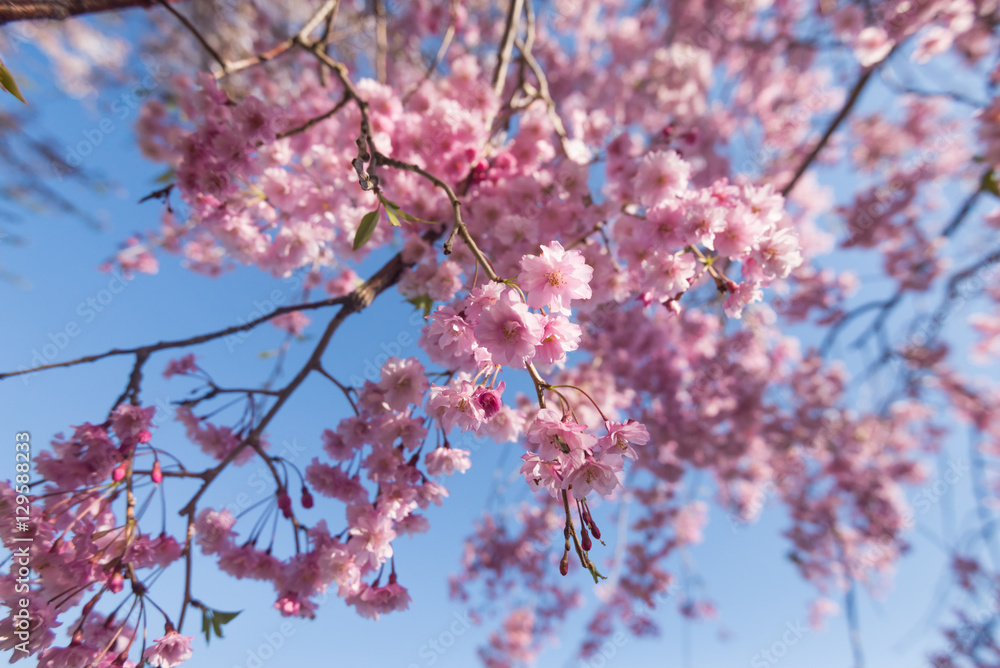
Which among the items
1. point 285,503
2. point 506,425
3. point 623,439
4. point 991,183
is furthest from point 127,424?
point 991,183

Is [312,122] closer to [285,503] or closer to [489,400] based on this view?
[489,400]

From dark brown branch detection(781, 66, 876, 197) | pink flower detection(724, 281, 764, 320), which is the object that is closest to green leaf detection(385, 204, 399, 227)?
pink flower detection(724, 281, 764, 320)

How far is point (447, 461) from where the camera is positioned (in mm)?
1719

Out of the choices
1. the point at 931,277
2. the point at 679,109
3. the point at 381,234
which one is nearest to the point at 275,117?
the point at 381,234

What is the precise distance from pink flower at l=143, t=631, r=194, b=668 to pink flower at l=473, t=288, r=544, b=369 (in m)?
1.53

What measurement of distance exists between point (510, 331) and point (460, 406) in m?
0.30

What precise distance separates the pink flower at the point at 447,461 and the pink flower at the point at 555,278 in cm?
78

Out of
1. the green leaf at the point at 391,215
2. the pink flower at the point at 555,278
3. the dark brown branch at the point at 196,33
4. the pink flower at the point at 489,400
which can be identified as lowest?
the pink flower at the point at 489,400

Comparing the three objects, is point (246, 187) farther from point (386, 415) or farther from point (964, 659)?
point (964, 659)

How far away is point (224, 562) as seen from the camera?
1.96m

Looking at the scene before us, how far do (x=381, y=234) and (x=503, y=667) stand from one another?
31.7 feet

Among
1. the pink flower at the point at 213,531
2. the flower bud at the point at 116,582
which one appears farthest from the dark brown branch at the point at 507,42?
the flower bud at the point at 116,582

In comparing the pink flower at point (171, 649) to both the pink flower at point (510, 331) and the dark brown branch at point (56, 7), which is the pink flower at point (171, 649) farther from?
the dark brown branch at point (56, 7)

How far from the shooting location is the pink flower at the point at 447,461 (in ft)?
5.64
